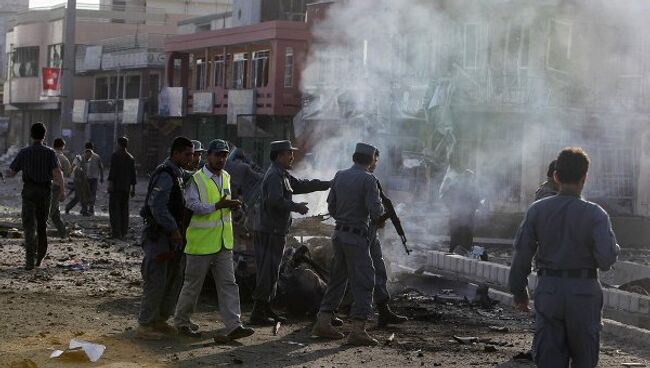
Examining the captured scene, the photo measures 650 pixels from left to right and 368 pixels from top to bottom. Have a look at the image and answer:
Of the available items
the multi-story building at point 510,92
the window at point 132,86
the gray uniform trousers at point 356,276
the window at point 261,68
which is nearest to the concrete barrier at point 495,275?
the gray uniform trousers at point 356,276

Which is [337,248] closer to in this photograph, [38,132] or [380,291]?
[380,291]

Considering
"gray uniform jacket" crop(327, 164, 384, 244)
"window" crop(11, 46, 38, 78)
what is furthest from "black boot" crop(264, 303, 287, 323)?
"window" crop(11, 46, 38, 78)

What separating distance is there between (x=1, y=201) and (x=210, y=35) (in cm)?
1829

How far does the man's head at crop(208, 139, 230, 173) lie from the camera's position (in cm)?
948

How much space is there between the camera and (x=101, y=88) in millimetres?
63125

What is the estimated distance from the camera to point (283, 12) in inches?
1978

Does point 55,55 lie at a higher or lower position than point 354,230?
higher

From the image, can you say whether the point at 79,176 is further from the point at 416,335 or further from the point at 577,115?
the point at 416,335

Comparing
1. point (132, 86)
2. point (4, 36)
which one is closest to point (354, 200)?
point (132, 86)

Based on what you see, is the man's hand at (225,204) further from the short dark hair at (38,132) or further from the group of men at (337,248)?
the short dark hair at (38,132)

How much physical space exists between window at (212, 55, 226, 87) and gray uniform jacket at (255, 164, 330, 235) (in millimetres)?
38277

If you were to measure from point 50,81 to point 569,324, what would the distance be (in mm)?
56043

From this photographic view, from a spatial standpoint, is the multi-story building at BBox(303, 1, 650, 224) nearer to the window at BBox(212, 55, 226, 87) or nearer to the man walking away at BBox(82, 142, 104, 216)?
the man walking away at BBox(82, 142, 104, 216)

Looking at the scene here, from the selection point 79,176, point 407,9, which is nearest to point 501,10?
point 407,9
